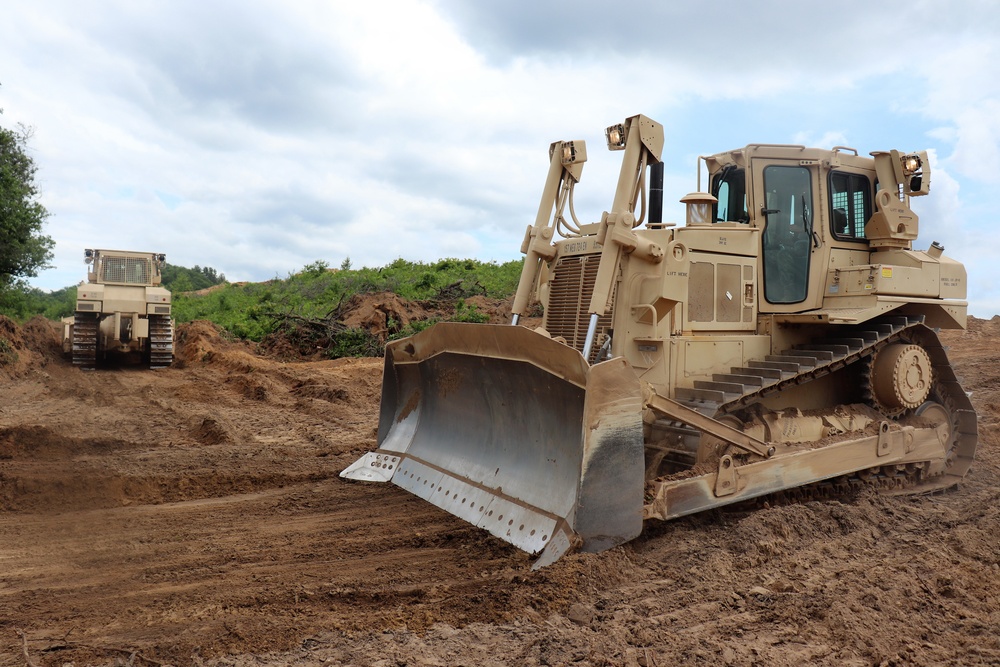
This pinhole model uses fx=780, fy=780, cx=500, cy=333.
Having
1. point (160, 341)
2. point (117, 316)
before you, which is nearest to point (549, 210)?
point (160, 341)

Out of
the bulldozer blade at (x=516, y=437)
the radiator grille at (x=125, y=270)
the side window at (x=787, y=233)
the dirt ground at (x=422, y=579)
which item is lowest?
the dirt ground at (x=422, y=579)

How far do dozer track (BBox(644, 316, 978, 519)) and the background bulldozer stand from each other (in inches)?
586

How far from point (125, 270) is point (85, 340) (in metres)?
2.55

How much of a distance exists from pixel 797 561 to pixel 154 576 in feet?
13.2

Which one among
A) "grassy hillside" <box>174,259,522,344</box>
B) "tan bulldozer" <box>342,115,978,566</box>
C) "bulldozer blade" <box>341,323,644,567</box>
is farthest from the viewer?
"grassy hillside" <box>174,259,522,344</box>

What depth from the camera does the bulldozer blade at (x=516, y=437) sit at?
4.76 metres

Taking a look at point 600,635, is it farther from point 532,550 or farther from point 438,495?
point 438,495

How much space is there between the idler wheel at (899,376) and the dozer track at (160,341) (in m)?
15.4

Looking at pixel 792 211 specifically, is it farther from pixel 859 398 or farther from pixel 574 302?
pixel 574 302

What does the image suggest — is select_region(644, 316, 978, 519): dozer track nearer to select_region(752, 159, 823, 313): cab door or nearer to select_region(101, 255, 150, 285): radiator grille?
select_region(752, 159, 823, 313): cab door

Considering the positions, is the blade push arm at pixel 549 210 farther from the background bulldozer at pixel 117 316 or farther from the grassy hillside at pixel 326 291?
the background bulldozer at pixel 117 316

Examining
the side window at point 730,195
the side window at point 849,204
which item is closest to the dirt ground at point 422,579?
the side window at point 849,204

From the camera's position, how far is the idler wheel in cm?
686

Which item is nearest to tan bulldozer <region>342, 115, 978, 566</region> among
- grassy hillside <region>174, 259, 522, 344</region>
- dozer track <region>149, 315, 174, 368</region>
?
dozer track <region>149, 315, 174, 368</region>
